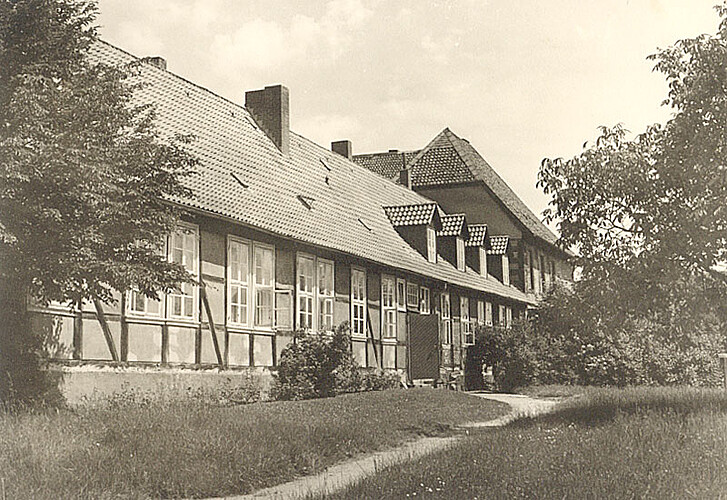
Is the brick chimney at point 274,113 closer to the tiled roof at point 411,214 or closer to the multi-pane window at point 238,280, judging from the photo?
the tiled roof at point 411,214

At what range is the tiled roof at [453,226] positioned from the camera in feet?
113

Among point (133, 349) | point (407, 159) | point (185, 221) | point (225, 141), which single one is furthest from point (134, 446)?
point (407, 159)

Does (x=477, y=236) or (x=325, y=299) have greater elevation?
(x=477, y=236)

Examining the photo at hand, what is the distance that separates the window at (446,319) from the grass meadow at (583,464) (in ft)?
55.8

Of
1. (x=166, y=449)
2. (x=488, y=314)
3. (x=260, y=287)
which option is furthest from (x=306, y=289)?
(x=488, y=314)

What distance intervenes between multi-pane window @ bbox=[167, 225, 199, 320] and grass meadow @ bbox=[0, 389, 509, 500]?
304cm

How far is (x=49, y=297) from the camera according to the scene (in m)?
12.2

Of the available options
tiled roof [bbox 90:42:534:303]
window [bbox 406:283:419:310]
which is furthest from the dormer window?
window [bbox 406:283:419:310]

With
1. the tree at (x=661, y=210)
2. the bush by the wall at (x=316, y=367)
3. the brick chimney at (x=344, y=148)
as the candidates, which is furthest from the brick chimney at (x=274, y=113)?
the tree at (x=661, y=210)

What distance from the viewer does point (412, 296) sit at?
29.4 m

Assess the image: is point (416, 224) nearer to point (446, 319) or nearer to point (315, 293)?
point (446, 319)

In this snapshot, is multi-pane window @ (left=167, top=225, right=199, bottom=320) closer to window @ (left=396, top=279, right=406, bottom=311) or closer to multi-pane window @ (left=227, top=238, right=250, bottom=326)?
multi-pane window @ (left=227, top=238, right=250, bottom=326)

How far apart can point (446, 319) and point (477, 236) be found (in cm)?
672

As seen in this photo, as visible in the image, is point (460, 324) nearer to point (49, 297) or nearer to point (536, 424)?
point (536, 424)
